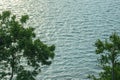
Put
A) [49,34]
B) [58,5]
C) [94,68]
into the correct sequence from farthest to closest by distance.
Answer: [58,5], [49,34], [94,68]

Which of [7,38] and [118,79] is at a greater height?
[7,38]

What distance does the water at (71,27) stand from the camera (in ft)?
207

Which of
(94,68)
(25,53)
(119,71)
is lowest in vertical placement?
(94,68)

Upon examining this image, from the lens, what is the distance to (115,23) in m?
87.6

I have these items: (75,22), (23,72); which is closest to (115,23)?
(75,22)

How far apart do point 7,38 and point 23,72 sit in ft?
14.9

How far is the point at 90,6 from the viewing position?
10306cm

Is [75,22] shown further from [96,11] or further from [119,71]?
[119,71]

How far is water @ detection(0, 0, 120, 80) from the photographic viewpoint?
6310cm

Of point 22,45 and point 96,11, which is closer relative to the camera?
point 22,45

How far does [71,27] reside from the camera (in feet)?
279

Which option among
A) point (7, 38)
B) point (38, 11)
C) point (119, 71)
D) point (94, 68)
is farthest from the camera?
point (38, 11)

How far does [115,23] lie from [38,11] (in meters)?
24.5

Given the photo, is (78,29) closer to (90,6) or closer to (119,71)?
(90,6)
